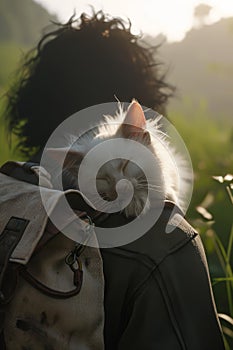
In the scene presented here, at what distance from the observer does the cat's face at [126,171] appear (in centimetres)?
141

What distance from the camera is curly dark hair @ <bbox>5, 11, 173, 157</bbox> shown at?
7.70 feet

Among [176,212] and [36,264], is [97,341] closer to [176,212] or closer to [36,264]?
[36,264]

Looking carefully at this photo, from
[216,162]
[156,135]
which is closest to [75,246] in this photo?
[156,135]

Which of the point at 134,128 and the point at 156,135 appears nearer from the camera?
the point at 134,128

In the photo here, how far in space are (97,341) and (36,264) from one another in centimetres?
21

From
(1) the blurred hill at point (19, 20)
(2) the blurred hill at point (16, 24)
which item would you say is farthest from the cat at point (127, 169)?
(1) the blurred hill at point (19, 20)

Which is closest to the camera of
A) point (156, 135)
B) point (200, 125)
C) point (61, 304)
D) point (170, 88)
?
point (61, 304)

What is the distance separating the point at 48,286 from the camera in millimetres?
1252

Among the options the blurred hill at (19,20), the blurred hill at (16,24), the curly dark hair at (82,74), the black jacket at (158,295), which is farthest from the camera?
the blurred hill at (19,20)

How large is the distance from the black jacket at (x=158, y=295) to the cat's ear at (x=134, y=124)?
201mm

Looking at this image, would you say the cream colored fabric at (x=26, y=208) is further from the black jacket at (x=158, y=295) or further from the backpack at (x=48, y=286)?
the black jacket at (x=158, y=295)

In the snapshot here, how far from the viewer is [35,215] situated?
1306 millimetres

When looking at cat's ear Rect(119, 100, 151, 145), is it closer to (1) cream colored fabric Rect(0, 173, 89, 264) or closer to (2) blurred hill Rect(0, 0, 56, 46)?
(1) cream colored fabric Rect(0, 173, 89, 264)

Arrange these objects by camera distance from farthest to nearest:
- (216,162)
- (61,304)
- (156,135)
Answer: (216,162)
(156,135)
(61,304)
